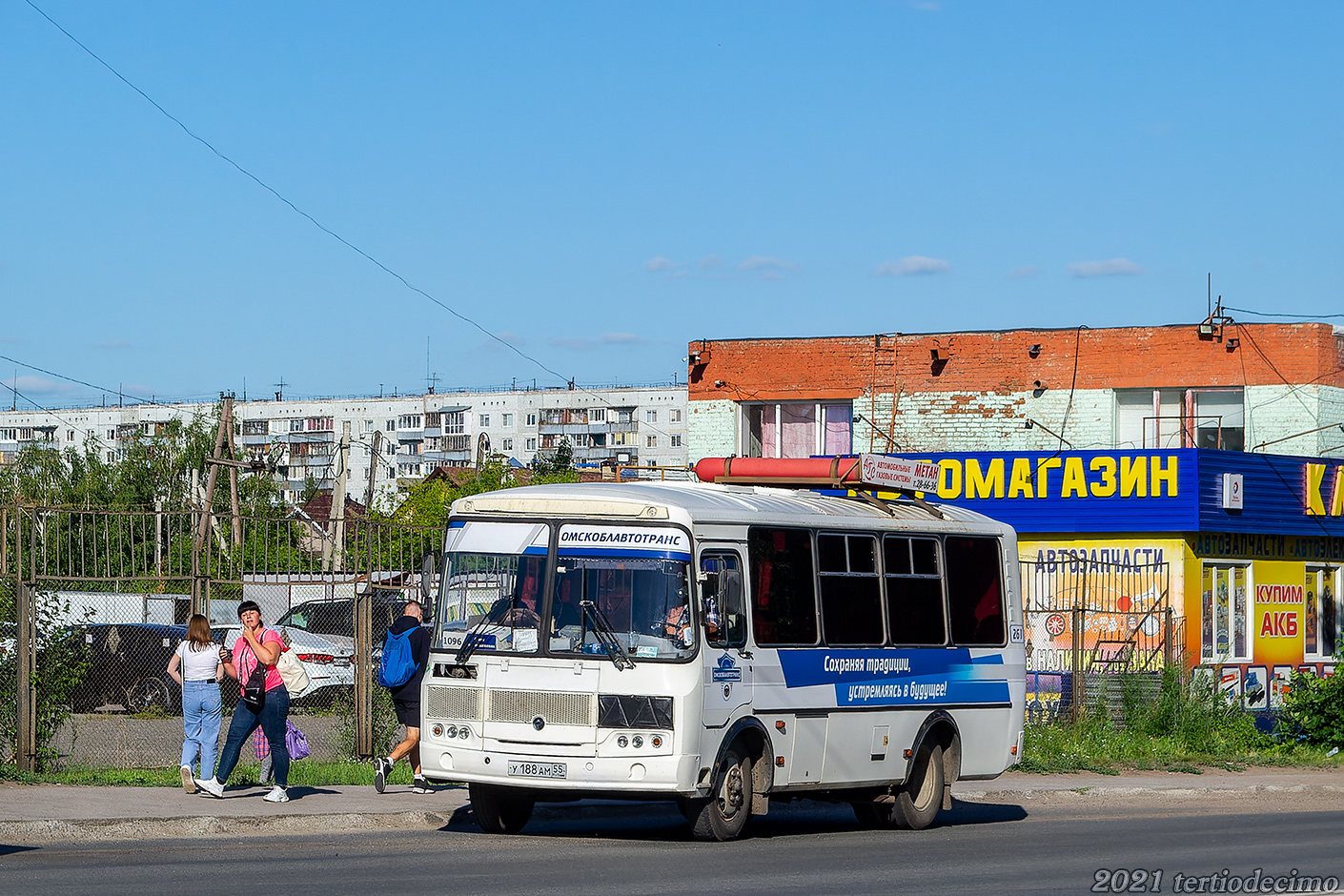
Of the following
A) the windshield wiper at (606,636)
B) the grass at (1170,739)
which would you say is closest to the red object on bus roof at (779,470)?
the windshield wiper at (606,636)

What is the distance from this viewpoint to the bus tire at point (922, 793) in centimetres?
1468

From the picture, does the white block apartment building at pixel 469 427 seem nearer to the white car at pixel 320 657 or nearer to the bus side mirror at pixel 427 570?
the white car at pixel 320 657

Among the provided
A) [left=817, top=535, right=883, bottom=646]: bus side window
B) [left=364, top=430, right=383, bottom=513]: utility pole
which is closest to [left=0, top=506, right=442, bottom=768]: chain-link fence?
[left=817, top=535, right=883, bottom=646]: bus side window

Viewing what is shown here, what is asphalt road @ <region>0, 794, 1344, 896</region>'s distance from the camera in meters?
10.3

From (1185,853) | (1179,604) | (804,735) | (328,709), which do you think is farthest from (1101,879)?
(1179,604)

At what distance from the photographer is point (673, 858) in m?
11.9

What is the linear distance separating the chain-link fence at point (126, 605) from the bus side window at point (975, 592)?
468 centimetres

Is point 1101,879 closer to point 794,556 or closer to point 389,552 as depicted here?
point 794,556

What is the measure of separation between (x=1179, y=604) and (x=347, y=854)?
18.1 m

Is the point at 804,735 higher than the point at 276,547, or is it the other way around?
the point at 276,547

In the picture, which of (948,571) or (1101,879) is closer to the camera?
(1101,879)

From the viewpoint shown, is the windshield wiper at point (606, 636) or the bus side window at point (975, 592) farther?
the bus side window at point (975, 592)

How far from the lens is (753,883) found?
→ 416 inches

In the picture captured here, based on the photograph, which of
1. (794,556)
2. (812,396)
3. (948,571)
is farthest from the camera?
(812,396)
